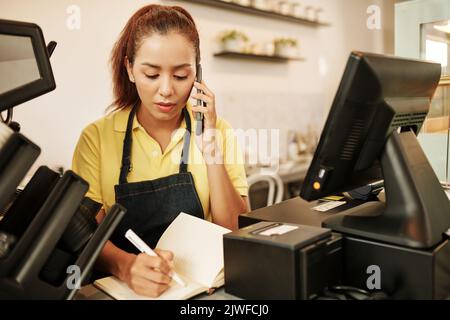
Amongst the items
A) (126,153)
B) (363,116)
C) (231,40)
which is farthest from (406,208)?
(231,40)

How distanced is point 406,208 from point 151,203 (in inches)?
34.5

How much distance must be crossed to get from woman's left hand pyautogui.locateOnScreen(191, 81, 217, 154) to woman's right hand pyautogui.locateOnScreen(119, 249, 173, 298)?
61cm

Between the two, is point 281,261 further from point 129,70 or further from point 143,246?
point 129,70

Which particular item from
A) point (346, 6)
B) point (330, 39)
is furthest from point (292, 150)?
point (346, 6)

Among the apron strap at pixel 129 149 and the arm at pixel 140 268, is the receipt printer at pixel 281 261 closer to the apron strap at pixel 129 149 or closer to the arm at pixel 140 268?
the arm at pixel 140 268

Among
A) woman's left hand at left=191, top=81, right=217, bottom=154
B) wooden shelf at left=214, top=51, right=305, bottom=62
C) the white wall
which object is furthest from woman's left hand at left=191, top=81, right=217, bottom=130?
wooden shelf at left=214, top=51, right=305, bottom=62

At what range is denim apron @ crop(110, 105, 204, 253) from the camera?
1.52 m

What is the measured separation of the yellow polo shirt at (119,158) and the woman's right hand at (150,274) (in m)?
0.60

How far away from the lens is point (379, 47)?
5285 mm

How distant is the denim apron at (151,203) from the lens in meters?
1.52

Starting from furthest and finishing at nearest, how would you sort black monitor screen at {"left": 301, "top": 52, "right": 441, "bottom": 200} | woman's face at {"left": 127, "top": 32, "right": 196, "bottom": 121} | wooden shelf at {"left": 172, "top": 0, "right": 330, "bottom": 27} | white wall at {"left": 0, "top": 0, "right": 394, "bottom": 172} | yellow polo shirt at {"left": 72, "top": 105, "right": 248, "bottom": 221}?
1. wooden shelf at {"left": 172, "top": 0, "right": 330, "bottom": 27}
2. white wall at {"left": 0, "top": 0, "right": 394, "bottom": 172}
3. yellow polo shirt at {"left": 72, "top": 105, "right": 248, "bottom": 221}
4. woman's face at {"left": 127, "top": 32, "right": 196, "bottom": 121}
5. black monitor screen at {"left": 301, "top": 52, "right": 441, "bottom": 200}

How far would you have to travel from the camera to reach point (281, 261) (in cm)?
89

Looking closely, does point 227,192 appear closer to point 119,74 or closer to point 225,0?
point 119,74

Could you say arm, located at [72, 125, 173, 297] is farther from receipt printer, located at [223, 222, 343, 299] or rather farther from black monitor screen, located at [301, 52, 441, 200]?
black monitor screen, located at [301, 52, 441, 200]
